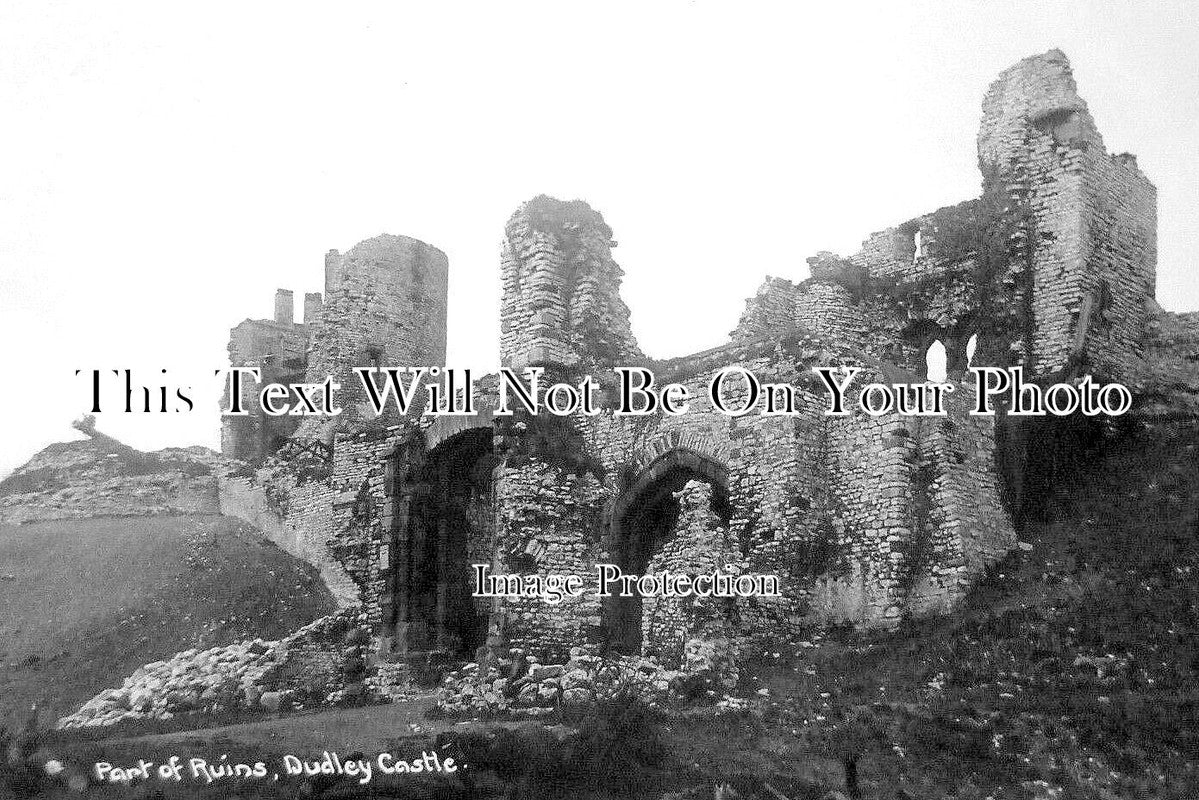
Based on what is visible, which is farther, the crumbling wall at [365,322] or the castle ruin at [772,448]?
the crumbling wall at [365,322]

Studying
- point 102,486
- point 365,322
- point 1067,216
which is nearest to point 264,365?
point 102,486

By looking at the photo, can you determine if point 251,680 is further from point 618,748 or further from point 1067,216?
point 1067,216

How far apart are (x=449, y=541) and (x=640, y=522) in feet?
18.1

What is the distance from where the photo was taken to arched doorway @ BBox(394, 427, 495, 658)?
22344mm

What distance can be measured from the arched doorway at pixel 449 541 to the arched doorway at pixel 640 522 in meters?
4.46

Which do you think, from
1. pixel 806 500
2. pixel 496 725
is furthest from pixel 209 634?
pixel 806 500

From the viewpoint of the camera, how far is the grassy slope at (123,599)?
20.0 metres

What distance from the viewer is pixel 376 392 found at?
92.4 feet

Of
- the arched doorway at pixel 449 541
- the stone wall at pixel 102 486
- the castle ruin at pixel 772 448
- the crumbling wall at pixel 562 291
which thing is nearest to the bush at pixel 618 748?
the castle ruin at pixel 772 448

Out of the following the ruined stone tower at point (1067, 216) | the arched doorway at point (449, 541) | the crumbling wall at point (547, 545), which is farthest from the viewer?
the arched doorway at point (449, 541)

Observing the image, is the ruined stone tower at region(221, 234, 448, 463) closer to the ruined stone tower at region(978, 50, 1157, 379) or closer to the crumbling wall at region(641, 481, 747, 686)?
the crumbling wall at region(641, 481, 747, 686)

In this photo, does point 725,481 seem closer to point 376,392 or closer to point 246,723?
point 246,723

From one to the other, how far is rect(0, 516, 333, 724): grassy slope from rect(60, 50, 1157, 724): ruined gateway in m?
1.69

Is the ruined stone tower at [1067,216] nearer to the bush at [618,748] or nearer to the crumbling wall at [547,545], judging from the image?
the crumbling wall at [547,545]
